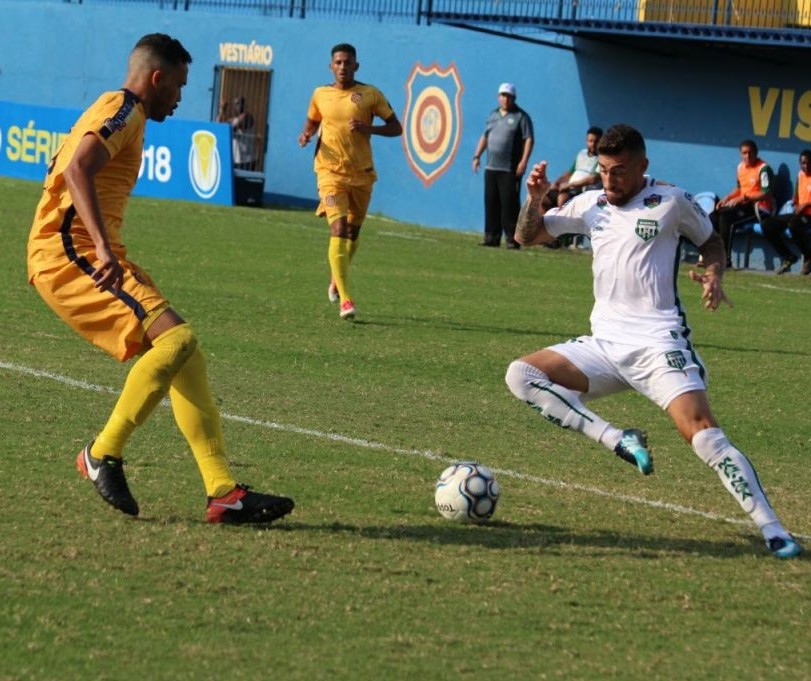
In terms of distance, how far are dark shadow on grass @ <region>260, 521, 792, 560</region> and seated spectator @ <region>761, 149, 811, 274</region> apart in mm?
14789

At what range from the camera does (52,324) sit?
37.9ft

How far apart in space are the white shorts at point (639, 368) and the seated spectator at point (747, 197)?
14.7 metres

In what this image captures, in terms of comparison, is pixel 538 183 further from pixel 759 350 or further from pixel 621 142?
pixel 759 350

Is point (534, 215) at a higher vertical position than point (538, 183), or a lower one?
lower

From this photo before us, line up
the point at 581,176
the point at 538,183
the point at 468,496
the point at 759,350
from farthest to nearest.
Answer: the point at 581,176 → the point at 759,350 → the point at 538,183 → the point at 468,496

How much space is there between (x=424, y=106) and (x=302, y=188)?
11.4 ft

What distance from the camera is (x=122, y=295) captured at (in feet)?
19.8

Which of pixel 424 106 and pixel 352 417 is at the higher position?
pixel 424 106

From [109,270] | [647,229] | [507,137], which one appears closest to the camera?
[109,270]

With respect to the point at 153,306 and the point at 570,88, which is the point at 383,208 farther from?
the point at 153,306

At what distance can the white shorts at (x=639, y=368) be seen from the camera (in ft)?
21.1

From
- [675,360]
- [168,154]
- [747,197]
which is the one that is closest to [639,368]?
[675,360]

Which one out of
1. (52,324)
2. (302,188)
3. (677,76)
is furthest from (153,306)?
(302,188)

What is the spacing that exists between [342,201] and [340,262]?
63cm
